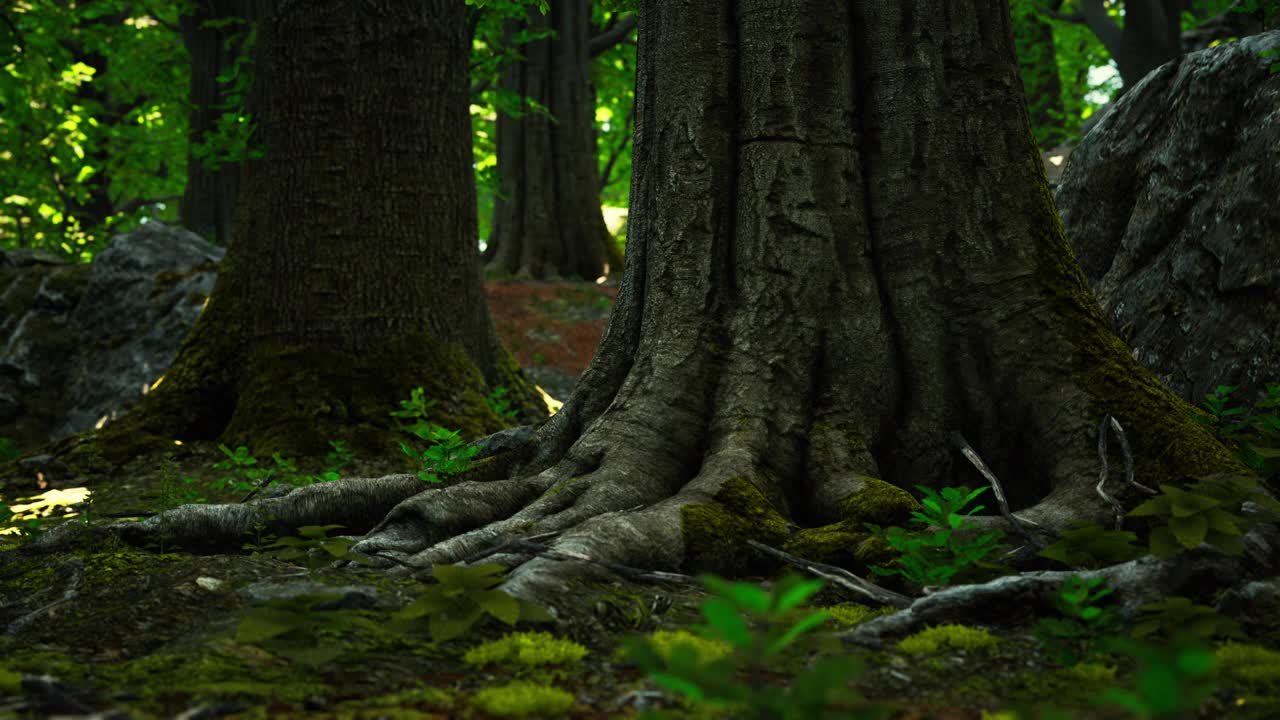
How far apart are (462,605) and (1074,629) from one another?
5.76 feet

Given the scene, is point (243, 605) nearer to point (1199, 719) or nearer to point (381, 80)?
point (1199, 719)

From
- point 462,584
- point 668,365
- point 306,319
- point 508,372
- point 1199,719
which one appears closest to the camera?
point 1199,719

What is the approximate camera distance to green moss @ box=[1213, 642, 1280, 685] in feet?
7.82

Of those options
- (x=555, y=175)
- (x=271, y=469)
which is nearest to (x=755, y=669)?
(x=271, y=469)

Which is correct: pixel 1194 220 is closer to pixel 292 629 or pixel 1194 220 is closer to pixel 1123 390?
pixel 1123 390

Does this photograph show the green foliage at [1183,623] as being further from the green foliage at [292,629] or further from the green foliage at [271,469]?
the green foliage at [271,469]

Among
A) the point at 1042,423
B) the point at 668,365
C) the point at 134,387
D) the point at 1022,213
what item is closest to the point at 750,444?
the point at 668,365

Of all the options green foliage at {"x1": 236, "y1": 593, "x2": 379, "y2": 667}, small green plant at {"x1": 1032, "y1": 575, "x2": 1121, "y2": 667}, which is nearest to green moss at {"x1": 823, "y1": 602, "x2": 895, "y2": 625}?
small green plant at {"x1": 1032, "y1": 575, "x2": 1121, "y2": 667}

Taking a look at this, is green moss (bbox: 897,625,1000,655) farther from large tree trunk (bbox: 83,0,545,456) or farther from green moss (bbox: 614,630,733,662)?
large tree trunk (bbox: 83,0,545,456)

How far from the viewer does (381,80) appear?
7.54m

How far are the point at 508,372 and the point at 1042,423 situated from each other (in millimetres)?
5194

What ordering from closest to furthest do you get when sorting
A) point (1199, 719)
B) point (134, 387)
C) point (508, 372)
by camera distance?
point (1199, 719), point (508, 372), point (134, 387)

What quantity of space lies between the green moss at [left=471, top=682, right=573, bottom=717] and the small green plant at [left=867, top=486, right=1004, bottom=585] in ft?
4.83

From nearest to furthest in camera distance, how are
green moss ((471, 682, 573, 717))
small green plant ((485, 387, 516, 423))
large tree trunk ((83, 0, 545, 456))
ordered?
green moss ((471, 682, 573, 717)), small green plant ((485, 387, 516, 423)), large tree trunk ((83, 0, 545, 456))
